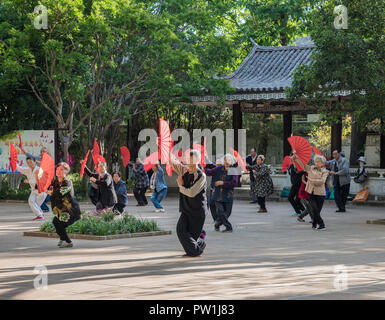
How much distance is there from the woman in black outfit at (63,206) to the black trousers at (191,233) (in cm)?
228

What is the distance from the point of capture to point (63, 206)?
13.3 meters

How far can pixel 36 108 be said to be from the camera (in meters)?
28.1

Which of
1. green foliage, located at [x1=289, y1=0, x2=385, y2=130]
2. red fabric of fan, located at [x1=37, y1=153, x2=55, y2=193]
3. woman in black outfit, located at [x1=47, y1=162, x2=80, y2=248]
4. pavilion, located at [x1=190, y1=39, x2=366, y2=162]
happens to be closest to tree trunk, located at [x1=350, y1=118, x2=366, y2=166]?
pavilion, located at [x1=190, y1=39, x2=366, y2=162]

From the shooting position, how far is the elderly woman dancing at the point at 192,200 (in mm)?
11984

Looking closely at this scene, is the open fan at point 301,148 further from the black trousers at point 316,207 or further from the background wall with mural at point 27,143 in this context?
the background wall with mural at point 27,143

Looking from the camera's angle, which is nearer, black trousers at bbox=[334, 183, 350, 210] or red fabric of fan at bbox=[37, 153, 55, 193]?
red fabric of fan at bbox=[37, 153, 55, 193]

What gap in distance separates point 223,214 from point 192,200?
4.01 metres

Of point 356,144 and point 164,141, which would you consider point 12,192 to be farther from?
point 356,144

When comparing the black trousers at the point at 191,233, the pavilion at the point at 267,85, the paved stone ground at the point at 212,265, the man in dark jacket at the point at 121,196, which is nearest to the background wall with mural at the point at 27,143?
the pavilion at the point at 267,85

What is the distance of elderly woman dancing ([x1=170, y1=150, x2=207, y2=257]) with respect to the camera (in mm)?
11984

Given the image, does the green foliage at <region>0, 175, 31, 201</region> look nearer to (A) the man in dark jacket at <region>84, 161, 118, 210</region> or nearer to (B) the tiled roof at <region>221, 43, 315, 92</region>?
(B) the tiled roof at <region>221, 43, 315, 92</region>

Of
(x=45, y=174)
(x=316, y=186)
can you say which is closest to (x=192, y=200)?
(x=45, y=174)

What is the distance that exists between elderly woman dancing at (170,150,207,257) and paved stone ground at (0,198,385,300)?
0.39 meters

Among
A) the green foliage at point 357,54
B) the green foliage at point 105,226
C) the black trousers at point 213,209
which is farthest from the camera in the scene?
the green foliage at point 357,54
